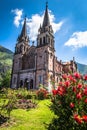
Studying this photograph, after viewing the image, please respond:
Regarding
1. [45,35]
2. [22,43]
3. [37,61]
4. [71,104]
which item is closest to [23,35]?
[22,43]

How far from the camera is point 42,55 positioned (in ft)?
Answer: 150

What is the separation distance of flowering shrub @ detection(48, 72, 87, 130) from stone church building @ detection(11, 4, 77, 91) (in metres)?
34.5

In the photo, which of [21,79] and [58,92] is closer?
[58,92]

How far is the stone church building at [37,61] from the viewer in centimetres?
4412

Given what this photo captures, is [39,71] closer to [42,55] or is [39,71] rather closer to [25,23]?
[42,55]

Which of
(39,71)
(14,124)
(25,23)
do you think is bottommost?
(14,124)

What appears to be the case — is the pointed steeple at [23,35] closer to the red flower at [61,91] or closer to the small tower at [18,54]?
the small tower at [18,54]

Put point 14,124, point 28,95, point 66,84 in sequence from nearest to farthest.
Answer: point 66,84 → point 14,124 → point 28,95

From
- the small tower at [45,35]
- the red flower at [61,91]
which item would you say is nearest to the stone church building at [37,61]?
the small tower at [45,35]

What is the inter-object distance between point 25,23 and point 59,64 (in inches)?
781

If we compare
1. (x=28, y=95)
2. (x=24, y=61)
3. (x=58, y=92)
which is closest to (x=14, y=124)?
(x=58, y=92)

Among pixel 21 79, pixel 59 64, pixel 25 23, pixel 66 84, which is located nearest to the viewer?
pixel 66 84

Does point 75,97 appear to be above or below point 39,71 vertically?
below

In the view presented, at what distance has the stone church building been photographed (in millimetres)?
44125
